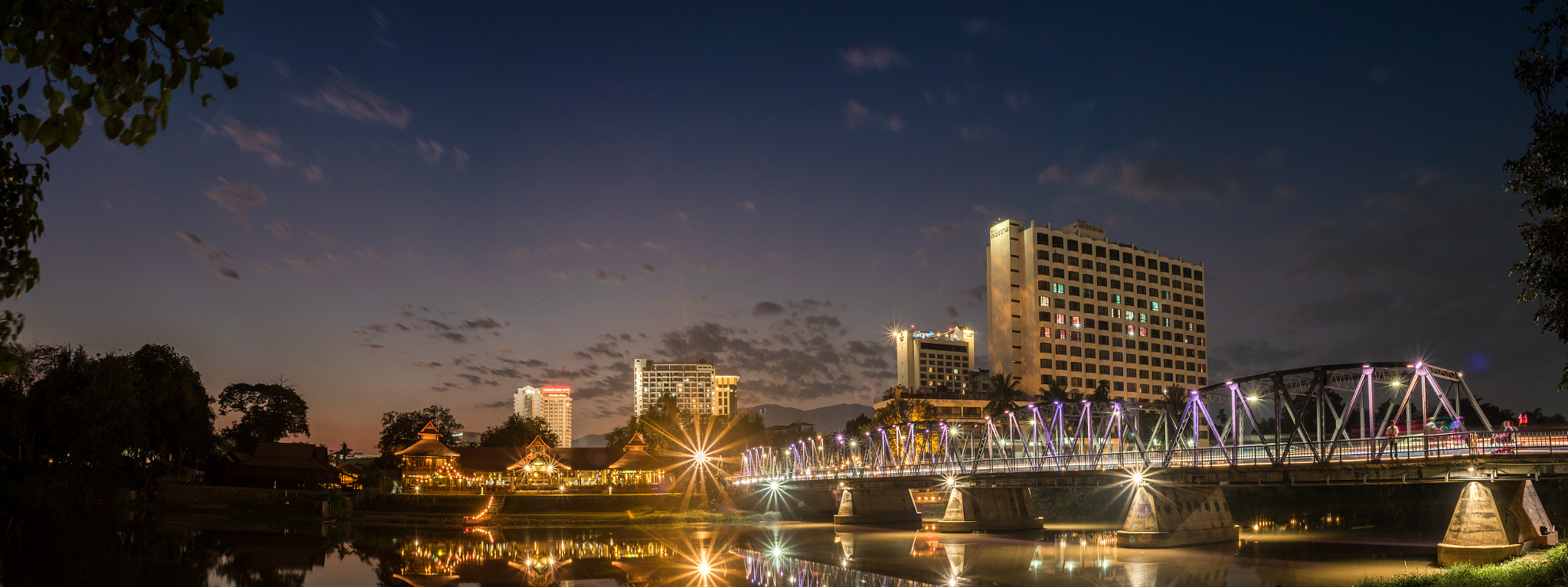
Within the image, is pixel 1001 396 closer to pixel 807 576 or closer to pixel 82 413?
pixel 807 576

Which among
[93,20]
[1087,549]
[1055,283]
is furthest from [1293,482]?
[1055,283]

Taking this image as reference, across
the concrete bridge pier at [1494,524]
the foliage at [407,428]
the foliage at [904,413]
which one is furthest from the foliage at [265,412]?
the concrete bridge pier at [1494,524]

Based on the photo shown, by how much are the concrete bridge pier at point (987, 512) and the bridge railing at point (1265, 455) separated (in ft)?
8.85

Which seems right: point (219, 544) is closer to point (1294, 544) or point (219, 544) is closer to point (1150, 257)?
point (1294, 544)

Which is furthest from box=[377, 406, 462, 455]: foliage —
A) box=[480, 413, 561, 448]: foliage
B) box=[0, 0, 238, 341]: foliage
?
box=[0, 0, 238, 341]: foliage

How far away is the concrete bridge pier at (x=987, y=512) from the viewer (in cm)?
7956

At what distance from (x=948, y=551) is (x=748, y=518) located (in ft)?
134

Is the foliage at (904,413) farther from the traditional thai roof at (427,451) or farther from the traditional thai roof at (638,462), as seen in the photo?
the traditional thai roof at (427,451)

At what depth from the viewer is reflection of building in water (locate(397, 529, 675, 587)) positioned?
53031mm

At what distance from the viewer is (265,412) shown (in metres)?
141

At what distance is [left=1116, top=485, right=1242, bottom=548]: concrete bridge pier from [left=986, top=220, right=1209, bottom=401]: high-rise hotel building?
82.8 metres

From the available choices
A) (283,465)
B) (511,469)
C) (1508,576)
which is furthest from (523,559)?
(283,465)

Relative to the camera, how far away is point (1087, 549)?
63.1 m

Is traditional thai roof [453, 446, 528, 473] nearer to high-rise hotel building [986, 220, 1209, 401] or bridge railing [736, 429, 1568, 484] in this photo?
bridge railing [736, 429, 1568, 484]
